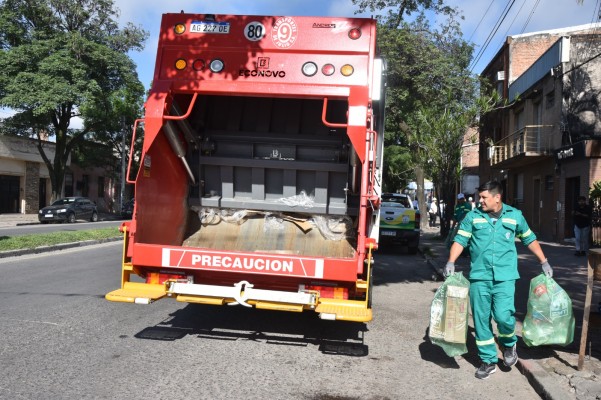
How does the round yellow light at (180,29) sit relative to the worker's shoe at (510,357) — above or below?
above

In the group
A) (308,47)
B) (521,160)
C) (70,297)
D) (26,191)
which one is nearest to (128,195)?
(26,191)

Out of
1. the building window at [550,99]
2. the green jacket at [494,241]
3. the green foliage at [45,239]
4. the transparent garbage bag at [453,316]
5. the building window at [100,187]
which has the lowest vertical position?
the green foliage at [45,239]

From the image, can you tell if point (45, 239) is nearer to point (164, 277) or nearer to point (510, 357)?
point (164, 277)

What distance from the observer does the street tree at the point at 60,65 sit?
25.7 meters

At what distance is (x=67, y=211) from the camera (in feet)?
91.4

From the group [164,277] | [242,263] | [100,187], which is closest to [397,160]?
[100,187]

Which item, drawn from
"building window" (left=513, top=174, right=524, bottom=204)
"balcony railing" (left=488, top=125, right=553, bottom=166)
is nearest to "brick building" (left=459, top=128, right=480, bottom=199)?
"building window" (left=513, top=174, right=524, bottom=204)

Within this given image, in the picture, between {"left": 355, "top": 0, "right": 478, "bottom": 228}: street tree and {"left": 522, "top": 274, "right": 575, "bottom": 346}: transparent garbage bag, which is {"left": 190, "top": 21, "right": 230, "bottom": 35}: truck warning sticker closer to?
{"left": 522, "top": 274, "right": 575, "bottom": 346}: transparent garbage bag

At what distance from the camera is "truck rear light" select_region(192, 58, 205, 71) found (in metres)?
5.56

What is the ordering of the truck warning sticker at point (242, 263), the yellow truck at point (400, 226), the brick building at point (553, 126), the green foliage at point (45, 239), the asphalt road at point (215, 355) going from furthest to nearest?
the brick building at point (553, 126)
the yellow truck at point (400, 226)
the green foliage at point (45, 239)
the truck warning sticker at point (242, 263)
the asphalt road at point (215, 355)

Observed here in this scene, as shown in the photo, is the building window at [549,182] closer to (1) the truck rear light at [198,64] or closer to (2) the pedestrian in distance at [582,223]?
(2) the pedestrian in distance at [582,223]

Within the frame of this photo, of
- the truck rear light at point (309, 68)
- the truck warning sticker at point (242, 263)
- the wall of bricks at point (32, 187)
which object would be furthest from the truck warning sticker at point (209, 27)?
the wall of bricks at point (32, 187)

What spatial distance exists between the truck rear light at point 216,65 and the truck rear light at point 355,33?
1.35 m

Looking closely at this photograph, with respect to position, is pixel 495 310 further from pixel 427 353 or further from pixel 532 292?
pixel 427 353
